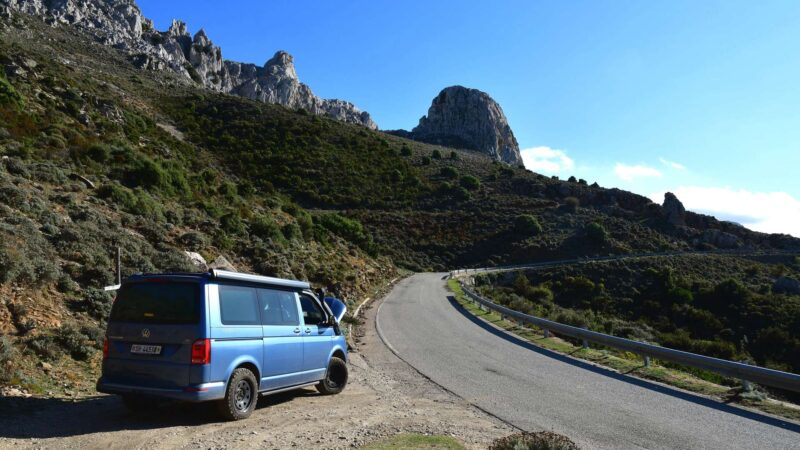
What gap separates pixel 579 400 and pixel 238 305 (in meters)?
6.02

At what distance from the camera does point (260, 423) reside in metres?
6.91

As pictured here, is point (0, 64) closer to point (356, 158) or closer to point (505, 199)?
point (356, 158)

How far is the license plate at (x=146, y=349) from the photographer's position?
6.43m

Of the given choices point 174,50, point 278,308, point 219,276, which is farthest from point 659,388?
point 174,50

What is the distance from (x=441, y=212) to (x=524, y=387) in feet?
180

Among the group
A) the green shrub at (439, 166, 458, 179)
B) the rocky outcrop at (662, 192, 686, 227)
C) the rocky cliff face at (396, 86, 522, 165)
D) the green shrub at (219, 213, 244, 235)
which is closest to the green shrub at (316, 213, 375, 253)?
the green shrub at (219, 213, 244, 235)

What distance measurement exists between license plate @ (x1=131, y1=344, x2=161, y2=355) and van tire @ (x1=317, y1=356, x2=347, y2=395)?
10.3ft

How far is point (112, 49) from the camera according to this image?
258 ft

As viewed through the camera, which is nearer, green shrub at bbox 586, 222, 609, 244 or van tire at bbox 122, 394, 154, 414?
van tire at bbox 122, 394, 154, 414

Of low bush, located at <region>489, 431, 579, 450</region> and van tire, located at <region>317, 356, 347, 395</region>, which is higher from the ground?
low bush, located at <region>489, 431, 579, 450</region>

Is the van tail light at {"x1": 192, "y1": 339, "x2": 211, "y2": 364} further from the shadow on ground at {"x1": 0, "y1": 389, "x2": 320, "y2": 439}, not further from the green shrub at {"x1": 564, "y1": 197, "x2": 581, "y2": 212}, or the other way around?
the green shrub at {"x1": 564, "y1": 197, "x2": 581, "y2": 212}

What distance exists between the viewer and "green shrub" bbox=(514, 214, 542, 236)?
60844 mm

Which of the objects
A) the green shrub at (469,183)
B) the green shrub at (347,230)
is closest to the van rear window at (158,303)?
Answer: the green shrub at (347,230)

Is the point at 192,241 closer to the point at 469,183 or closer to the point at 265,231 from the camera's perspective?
the point at 265,231
